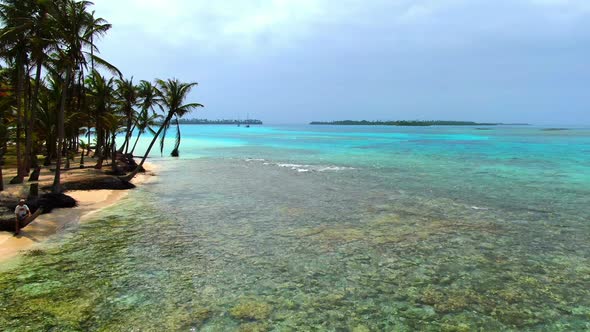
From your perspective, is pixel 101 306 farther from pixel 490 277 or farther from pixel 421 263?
pixel 490 277

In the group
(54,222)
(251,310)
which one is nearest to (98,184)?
(54,222)

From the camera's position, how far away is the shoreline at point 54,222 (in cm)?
1245

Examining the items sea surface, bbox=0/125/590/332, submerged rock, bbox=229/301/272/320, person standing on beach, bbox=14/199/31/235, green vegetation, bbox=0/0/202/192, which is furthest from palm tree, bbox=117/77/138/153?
submerged rock, bbox=229/301/272/320

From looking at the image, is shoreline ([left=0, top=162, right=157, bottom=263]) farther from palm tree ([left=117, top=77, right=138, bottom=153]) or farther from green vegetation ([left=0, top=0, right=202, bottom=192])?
palm tree ([left=117, top=77, right=138, bottom=153])

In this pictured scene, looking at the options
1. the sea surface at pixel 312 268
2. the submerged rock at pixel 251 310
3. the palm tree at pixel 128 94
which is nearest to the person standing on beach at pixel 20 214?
the sea surface at pixel 312 268

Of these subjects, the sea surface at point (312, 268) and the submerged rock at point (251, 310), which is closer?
the sea surface at point (312, 268)

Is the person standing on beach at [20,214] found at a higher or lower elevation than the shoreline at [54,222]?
higher

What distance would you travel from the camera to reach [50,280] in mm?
9797

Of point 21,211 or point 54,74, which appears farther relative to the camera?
point 54,74

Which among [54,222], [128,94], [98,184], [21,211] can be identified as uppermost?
[128,94]

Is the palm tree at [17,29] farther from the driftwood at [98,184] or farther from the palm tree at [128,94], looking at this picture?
the palm tree at [128,94]

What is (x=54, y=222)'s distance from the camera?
15766 millimetres

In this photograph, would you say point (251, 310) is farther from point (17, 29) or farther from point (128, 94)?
point (128, 94)

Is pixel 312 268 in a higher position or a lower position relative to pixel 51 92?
lower
